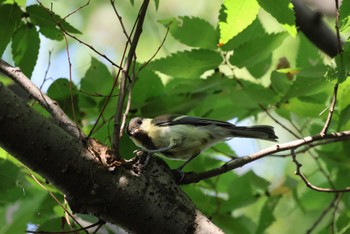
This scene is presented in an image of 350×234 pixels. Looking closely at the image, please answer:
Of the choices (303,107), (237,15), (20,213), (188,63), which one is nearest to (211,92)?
(188,63)

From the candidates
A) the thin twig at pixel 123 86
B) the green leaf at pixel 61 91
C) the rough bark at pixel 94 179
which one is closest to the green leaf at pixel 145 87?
the green leaf at pixel 61 91

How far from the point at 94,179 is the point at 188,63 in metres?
1.04

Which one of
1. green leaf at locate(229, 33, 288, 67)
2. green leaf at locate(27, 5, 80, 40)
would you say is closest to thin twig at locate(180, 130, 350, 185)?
green leaf at locate(229, 33, 288, 67)

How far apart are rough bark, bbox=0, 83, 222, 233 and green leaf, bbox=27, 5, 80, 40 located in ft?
2.47

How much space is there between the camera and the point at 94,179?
6.87 feet

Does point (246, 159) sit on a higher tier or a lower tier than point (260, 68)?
lower

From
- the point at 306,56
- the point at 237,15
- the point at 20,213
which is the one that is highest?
the point at 306,56

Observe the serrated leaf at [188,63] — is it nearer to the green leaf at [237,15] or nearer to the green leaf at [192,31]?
the green leaf at [192,31]

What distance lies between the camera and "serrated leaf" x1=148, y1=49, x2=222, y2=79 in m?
2.86

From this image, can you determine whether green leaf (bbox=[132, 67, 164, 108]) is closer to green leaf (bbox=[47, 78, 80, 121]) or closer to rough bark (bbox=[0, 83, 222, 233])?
green leaf (bbox=[47, 78, 80, 121])

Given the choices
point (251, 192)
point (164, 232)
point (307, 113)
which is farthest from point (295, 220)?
point (164, 232)

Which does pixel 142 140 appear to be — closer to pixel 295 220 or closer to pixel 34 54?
pixel 34 54

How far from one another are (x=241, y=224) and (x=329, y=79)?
144 centimetres

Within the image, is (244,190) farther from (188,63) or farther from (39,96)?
(39,96)
